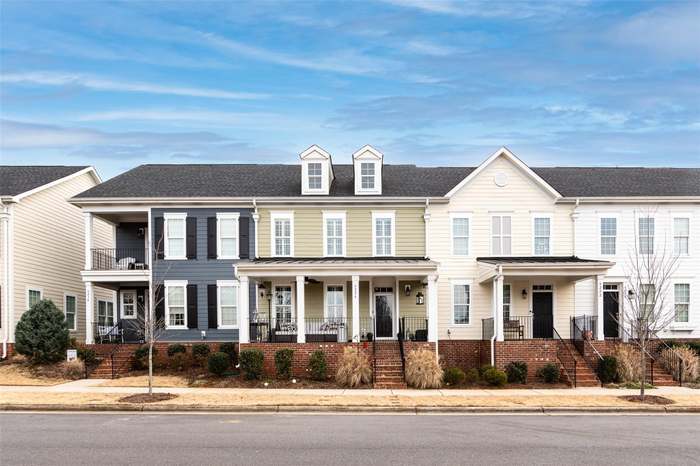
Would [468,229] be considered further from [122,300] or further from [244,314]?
[122,300]

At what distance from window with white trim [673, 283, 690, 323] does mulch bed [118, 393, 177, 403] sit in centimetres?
2139

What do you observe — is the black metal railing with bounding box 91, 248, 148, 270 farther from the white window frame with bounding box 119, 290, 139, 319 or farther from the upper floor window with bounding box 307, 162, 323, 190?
the upper floor window with bounding box 307, 162, 323, 190

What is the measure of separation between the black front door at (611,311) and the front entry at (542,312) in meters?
2.41

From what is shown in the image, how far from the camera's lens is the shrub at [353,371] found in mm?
25828

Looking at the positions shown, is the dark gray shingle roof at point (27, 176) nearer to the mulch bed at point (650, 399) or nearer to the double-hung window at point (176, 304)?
the double-hung window at point (176, 304)

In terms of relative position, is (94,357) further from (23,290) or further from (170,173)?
(170,173)

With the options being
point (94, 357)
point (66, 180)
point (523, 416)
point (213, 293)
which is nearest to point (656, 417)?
point (523, 416)

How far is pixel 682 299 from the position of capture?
32.7 metres

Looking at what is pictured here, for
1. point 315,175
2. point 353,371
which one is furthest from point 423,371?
point 315,175

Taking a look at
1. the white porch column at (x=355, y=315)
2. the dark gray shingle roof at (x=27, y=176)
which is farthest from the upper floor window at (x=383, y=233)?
the dark gray shingle roof at (x=27, y=176)

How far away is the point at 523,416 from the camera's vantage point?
65.7ft

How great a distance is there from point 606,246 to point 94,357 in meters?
21.3

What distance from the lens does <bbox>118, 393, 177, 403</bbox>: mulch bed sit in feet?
70.4

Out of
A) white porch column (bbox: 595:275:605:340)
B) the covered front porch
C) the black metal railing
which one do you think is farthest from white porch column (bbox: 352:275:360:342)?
the black metal railing
